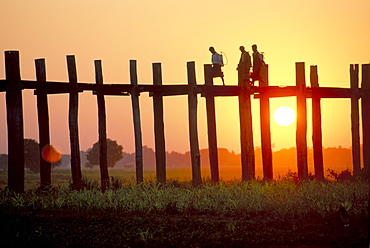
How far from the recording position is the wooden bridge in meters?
15.5

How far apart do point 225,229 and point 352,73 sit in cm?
1171

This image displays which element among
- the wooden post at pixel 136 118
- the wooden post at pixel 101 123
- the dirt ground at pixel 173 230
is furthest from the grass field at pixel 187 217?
Answer: the wooden post at pixel 136 118

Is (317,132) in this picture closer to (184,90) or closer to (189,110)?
(189,110)

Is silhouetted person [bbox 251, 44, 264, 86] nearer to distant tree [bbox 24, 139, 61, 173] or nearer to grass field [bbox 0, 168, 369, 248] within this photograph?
grass field [bbox 0, 168, 369, 248]

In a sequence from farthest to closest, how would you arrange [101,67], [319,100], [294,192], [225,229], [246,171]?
[319,100], [246,171], [101,67], [294,192], [225,229]

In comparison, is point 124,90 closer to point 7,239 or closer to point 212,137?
point 212,137

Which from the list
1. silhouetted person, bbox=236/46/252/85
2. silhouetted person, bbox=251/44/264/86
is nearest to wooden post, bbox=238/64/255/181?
silhouetted person, bbox=236/46/252/85

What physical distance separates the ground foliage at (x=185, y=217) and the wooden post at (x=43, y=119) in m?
1.02

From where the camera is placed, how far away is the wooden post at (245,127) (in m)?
18.4

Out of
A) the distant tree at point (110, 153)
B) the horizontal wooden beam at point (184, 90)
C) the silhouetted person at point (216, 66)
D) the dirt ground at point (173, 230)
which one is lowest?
A: the distant tree at point (110, 153)

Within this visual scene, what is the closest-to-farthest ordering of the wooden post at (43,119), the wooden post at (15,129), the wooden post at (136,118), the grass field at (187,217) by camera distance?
the grass field at (187,217)
the wooden post at (15,129)
the wooden post at (43,119)
the wooden post at (136,118)

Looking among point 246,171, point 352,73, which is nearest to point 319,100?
point 352,73

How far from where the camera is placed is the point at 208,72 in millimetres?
18516

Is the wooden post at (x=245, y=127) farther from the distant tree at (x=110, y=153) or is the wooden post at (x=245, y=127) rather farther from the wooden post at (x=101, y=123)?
the distant tree at (x=110, y=153)
